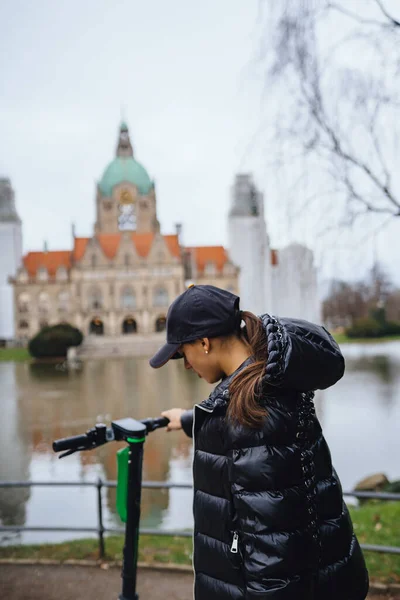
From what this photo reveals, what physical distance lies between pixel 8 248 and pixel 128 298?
10058 millimetres

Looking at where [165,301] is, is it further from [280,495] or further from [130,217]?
[280,495]

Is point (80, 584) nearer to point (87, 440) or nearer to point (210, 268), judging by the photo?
point (87, 440)

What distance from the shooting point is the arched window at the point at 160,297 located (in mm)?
42812

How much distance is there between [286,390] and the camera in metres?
1.43

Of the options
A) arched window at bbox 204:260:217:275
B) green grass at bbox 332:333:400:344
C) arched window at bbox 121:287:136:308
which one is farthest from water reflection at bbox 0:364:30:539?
arched window at bbox 121:287:136:308

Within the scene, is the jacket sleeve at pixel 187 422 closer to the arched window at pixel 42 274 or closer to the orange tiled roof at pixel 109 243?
the arched window at pixel 42 274

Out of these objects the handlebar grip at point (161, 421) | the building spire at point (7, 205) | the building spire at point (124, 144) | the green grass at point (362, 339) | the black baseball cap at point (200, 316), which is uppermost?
the building spire at point (124, 144)

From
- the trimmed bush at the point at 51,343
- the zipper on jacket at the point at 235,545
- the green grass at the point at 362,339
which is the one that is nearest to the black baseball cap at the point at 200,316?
the zipper on jacket at the point at 235,545

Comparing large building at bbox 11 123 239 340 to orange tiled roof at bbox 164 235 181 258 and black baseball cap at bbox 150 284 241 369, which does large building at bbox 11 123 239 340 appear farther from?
black baseball cap at bbox 150 284 241 369

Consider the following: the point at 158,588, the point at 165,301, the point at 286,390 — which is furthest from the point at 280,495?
the point at 165,301

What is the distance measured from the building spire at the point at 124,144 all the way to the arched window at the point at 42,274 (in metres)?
17.5

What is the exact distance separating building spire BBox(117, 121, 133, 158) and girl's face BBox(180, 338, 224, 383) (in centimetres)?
5589

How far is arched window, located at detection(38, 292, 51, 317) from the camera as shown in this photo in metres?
41.7

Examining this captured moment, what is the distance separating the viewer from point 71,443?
2.06m
